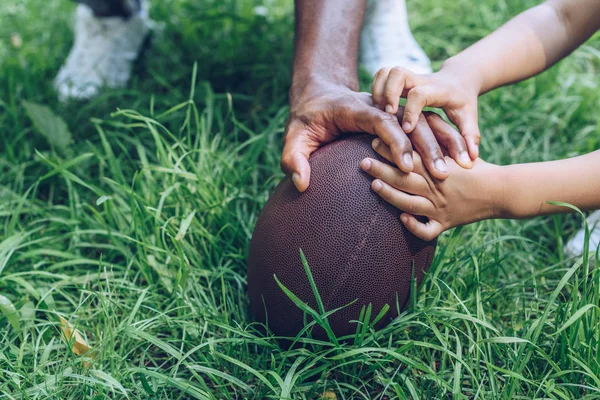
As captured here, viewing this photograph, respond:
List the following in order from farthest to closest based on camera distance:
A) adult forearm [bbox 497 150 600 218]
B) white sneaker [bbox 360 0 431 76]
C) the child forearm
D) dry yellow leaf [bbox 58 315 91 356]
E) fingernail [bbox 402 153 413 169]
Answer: white sneaker [bbox 360 0 431 76] → the child forearm → dry yellow leaf [bbox 58 315 91 356] → adult forearm [bbox 497 150 600 218] → fingernail [bbox 402 153 413 169]

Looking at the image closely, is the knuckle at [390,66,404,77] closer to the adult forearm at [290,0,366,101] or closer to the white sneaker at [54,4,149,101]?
the adult forearm at [290,0,366,101]

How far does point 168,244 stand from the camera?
2119 millimetres

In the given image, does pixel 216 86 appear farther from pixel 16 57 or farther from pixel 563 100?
pixel 563 100

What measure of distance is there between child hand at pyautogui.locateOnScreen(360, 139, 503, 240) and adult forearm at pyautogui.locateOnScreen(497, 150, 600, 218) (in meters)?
0.04

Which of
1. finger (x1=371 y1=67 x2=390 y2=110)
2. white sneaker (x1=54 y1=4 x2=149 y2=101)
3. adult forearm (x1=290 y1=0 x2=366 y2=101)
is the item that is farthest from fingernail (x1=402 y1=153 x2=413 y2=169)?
white sneaker (x1=54 y1=4 x2=149 y2=101)

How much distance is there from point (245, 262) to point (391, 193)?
0.67 metres

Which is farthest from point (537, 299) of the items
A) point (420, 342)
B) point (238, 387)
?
point (238, 387)

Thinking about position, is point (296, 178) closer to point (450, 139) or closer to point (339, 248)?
point (339, 248)

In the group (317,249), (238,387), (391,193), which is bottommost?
(238,387)

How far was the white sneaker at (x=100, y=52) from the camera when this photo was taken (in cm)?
296

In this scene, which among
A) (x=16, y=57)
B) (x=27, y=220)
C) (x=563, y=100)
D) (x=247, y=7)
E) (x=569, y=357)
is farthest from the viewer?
(x=247, y=7)

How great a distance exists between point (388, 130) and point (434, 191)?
0.21 metres

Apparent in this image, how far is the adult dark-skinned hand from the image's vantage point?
164 cm

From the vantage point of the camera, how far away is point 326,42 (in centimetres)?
209
